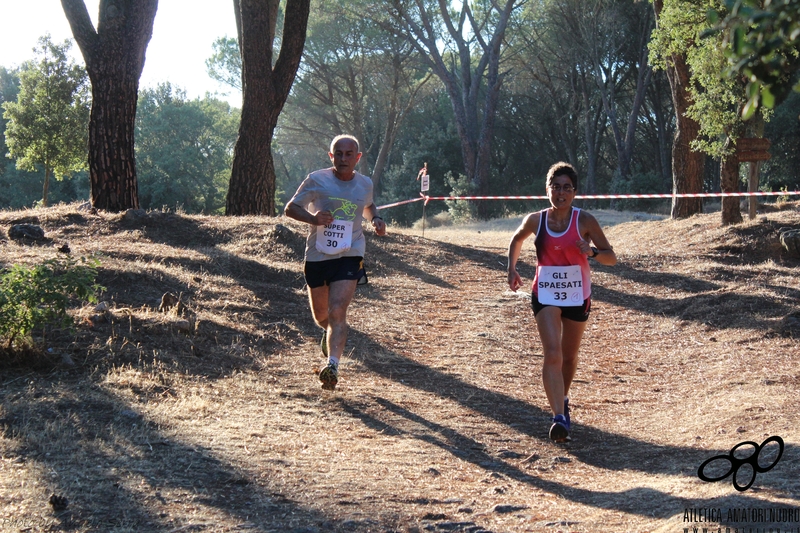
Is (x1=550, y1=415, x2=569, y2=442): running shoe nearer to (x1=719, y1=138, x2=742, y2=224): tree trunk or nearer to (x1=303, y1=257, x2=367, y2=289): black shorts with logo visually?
(x1=303, y1=257, x2=367, y2=289): black shorts with logo

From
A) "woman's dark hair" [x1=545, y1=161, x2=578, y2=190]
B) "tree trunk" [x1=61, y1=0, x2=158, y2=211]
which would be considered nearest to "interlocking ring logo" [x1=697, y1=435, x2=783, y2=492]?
"woman's dark hair" [x1=545, y1=161, x2=578, y2=190]

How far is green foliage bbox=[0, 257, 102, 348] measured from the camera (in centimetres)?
564

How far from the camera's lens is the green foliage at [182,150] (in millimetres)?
45250

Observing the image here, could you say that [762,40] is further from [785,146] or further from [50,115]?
[785,146]

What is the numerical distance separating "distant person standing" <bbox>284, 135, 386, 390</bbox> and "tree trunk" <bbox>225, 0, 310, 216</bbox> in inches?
289

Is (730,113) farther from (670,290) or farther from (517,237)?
(517,237)

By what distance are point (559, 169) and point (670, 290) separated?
593 cm

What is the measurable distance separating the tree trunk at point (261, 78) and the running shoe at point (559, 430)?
901 centimetres

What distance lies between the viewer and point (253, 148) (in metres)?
13.7

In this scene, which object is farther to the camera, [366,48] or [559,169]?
[366,48]

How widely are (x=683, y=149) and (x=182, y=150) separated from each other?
1408 inches

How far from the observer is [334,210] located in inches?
248

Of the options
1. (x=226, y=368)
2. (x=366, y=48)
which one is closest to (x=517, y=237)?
(x=226, y=368)

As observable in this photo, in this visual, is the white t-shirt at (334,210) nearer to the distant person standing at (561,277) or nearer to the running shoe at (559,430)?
the distant person standing at (561,277)
